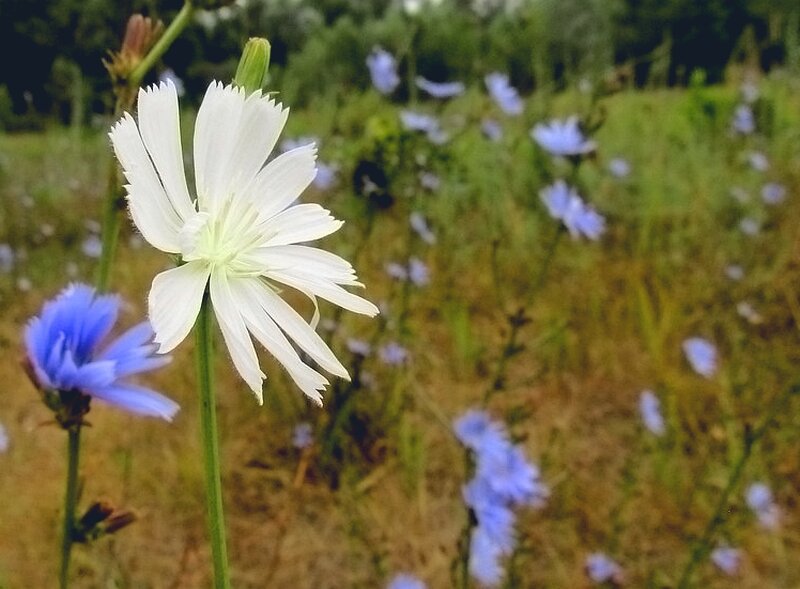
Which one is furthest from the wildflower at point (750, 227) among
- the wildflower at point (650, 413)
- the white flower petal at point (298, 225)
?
the white flower petal at point (298, 225)

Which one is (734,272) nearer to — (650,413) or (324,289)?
(650,413)

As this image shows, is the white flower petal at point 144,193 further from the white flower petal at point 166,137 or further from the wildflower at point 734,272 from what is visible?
the wildflower at point 734,272

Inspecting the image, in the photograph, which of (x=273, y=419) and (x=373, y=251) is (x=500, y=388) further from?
(x=373, y=251)

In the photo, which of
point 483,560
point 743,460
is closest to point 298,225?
point 743,460

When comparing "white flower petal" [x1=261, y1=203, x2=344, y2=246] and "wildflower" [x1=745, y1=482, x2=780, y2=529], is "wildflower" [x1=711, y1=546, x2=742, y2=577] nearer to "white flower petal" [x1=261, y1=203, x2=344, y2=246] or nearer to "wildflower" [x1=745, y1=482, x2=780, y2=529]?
"wildflower" [x1=745, y1=482, x2=780, y2=529]

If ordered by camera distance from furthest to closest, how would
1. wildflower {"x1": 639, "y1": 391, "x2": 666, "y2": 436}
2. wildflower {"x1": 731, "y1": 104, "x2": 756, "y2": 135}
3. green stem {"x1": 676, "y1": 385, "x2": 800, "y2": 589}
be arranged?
wildflower {"x1": 731, "y1": 104, "x2": 756, "y2": 135}
wildflower {"x1": 639, "y1": 391, "x2": 666, "y2": 436}
green stem {"x1": 676, "y1": 385, "x2": 800, "y2": 589}

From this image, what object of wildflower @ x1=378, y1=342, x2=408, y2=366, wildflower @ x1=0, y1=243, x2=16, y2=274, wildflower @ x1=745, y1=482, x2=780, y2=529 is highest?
wildflower @ x1=0, y1=243, x2=16, y2=274

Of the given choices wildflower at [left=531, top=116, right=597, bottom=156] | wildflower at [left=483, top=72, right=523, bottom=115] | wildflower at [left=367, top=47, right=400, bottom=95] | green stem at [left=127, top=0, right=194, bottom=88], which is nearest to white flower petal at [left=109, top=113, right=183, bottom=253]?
green stem at [left=127, top=0, right=194, bottom=88]
